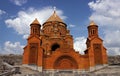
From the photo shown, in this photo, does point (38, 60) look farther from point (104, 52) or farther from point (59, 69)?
point (104, 52)

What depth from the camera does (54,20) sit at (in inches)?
1597

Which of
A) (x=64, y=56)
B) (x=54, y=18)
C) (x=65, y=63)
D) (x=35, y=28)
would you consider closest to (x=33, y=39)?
(x=35, y=28)

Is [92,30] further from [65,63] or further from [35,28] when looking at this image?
[35,28]

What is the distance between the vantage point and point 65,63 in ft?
112

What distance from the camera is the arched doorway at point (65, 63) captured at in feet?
111

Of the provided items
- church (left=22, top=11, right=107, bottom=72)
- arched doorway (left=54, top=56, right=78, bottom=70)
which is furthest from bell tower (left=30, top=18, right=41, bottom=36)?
arched doorway (left=54, top=56, right=78, bottom=70)

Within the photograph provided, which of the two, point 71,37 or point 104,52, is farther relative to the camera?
point 71,37

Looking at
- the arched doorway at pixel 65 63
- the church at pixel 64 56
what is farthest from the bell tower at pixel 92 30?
the arched doorway at pixel 65 63

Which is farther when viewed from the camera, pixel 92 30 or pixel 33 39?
pixel 92 30

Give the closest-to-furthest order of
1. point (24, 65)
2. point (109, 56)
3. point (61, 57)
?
point (24, 65), point (61, 57), point (109, 56)

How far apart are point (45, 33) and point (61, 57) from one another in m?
7.66

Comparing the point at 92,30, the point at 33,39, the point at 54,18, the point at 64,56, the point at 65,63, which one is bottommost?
the point at 65,63

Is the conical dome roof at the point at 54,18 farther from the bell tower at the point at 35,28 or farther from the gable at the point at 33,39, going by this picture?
the gable at the point at 33,39

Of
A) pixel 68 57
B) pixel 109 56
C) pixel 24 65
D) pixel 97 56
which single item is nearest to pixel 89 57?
pixel 97 56
